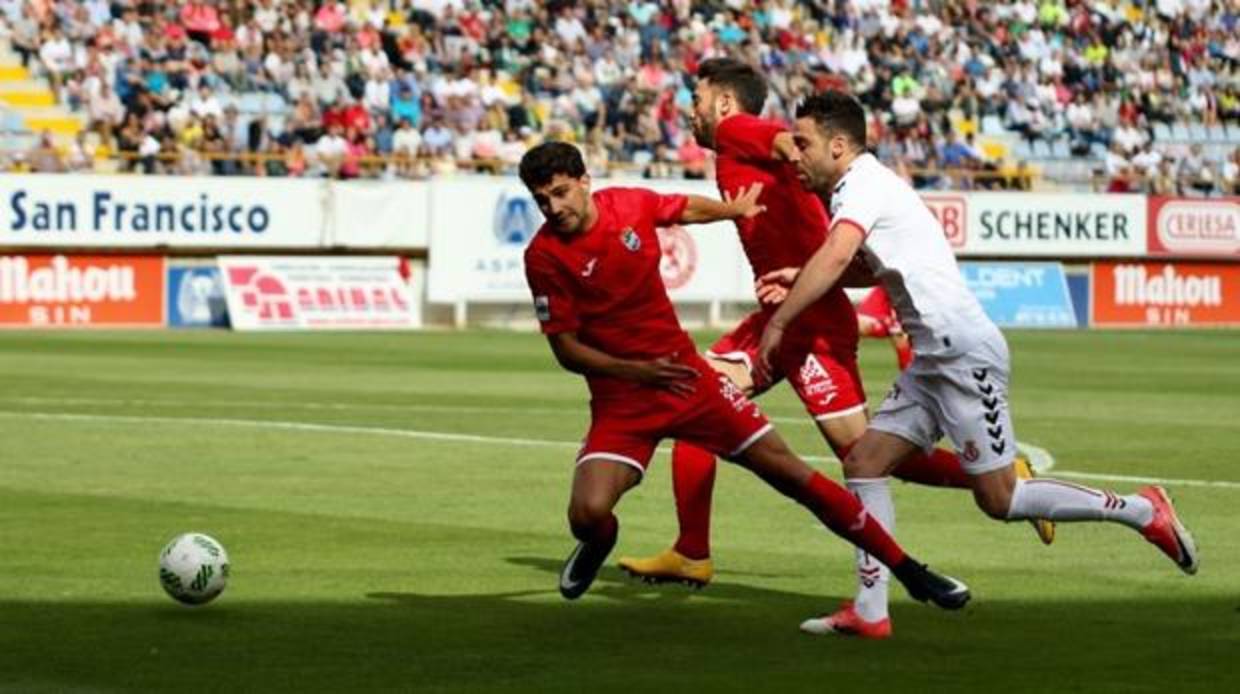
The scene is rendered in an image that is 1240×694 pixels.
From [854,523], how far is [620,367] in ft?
3.65

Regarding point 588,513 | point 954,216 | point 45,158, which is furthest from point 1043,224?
point 588,513

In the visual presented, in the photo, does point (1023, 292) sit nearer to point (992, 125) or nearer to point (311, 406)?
point (992, 125)

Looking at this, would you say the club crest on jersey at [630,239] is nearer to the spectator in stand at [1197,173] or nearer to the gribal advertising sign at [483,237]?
the gribal advertising sign at [483,237]

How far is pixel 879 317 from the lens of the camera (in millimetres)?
14523

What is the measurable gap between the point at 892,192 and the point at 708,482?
7.17 ft

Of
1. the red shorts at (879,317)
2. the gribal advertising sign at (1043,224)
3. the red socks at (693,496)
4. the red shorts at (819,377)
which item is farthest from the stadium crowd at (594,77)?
the red shorts at (819,377)

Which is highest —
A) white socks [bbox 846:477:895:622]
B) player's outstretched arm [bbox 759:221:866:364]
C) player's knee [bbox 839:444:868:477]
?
player's outstretched arm [bbox 759:221:866:364]

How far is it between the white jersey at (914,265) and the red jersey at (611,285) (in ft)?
2.61

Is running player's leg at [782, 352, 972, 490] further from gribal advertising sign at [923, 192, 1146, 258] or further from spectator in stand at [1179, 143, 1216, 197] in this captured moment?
spectator in stand at [1179, 143, 1216, 197]

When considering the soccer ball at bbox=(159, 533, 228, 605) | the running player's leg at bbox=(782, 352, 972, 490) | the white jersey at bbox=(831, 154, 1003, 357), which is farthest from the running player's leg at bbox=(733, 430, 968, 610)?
the soccer ball at bbox=(159, 533, 228, 605)

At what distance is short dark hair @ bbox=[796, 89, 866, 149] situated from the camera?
1059 cm

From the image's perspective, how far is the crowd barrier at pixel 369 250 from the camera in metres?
39.2

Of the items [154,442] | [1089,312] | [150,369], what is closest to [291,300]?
[150,369]

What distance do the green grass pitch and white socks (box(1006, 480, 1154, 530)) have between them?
40 cm
